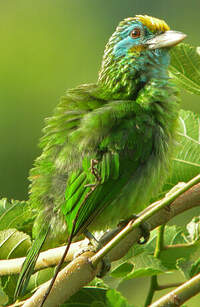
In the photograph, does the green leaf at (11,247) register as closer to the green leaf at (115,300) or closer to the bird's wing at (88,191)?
the bird's wing at (88,191)

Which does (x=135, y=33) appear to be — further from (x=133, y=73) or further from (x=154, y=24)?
(x=133, y=73)

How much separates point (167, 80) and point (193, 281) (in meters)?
1.34

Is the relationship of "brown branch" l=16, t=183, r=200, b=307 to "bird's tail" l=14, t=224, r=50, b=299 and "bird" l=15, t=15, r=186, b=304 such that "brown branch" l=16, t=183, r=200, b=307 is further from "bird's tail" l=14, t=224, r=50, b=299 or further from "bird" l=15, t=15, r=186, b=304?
"bird" l=15, t=15, r=186, b=304

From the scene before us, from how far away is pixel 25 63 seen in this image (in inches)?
701

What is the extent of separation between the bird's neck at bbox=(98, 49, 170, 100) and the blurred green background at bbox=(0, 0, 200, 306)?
28.8 ft

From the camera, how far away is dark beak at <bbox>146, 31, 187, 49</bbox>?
2.88 m

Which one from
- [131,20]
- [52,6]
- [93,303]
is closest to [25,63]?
[52,6]

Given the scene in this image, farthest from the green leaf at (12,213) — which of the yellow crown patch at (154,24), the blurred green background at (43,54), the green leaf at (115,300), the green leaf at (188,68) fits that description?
the blurred green background at (43,54)

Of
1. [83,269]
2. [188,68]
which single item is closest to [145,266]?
[83,269]

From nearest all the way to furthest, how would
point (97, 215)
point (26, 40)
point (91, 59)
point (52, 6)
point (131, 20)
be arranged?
point (97, 215)
point (131, 20)
point (91, 59)
point (26, 40)
point (52, 6)

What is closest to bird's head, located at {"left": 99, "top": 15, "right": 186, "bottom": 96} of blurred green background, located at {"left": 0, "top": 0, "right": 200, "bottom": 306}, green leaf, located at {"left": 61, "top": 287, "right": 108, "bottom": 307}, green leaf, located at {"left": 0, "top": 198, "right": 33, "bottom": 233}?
green leaf, located at {"left": 0, "top": 198, "right": 33, "bottom": 233}

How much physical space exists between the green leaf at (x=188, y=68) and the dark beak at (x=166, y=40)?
1.05 feet

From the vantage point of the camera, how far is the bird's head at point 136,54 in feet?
9.75

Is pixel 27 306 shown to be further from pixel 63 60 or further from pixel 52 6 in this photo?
pixel 52 6
